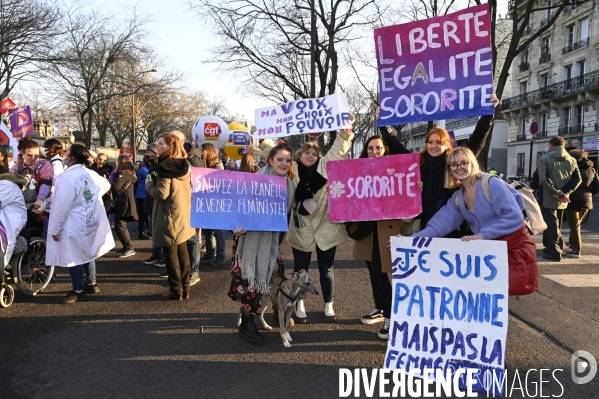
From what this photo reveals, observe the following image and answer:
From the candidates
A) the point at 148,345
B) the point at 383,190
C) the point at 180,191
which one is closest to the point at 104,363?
the point at 148,345

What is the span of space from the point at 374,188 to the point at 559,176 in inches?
198

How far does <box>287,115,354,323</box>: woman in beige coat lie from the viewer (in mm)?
4445

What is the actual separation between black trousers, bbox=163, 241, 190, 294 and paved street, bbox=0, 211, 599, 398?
0.22 meters

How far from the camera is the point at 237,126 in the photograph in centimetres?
2947

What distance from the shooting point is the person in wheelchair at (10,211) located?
4.91 meters

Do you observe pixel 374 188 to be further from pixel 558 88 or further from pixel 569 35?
pixel 569 35

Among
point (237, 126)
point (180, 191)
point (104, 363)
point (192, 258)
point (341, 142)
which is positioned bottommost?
point (104, 363)

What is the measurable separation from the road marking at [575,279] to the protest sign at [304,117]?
13.4 feet

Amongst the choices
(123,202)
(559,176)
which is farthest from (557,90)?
(123,202)

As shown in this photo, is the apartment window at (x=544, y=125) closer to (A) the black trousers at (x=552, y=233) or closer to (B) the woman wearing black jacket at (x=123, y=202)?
(A) the black trousers at (x=552, y=233)

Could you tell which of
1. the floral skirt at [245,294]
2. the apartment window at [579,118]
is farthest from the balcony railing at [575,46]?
the floral skirt at [245,294]

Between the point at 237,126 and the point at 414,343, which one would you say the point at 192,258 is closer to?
the point at 414,343

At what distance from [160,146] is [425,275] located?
3354 mm

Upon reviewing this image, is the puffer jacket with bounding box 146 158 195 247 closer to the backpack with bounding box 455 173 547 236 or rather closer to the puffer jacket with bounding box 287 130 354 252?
the puffer jacket with bounding box 287 130 354 252
